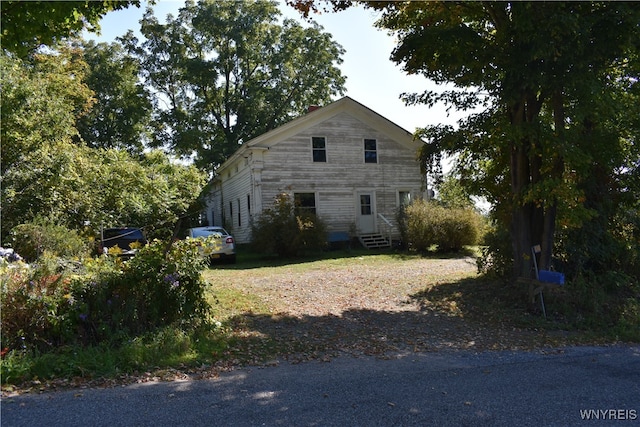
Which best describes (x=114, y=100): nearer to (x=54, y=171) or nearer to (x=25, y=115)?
(x=25, y=115)

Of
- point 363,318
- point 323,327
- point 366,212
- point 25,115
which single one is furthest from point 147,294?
point 366,212

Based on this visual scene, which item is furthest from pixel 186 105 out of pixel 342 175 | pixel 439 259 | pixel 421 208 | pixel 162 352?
pixel 162 352

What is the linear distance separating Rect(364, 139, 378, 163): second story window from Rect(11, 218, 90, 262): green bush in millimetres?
14926

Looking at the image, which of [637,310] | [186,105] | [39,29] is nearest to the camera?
[39,29]

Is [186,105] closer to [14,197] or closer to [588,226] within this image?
[14,197]

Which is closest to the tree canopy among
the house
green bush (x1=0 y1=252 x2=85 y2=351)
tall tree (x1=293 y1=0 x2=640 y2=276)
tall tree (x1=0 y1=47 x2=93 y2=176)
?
tall tree (x1=0 y1=47 x2=93 y2=176)

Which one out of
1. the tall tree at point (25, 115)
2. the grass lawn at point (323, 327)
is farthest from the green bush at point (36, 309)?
the tall tree at point (25, 115)

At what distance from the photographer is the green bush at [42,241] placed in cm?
1197

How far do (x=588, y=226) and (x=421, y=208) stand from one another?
9.66m

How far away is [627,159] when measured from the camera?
11031 millimetres

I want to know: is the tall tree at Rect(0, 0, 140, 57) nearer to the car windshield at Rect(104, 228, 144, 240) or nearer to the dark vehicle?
the dark vehicle

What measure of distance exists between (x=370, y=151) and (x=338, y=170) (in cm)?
210

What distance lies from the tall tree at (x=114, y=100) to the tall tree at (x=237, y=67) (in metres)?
1.12

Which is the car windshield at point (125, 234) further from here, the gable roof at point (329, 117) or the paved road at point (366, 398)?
the paved road at point (366, 398)
